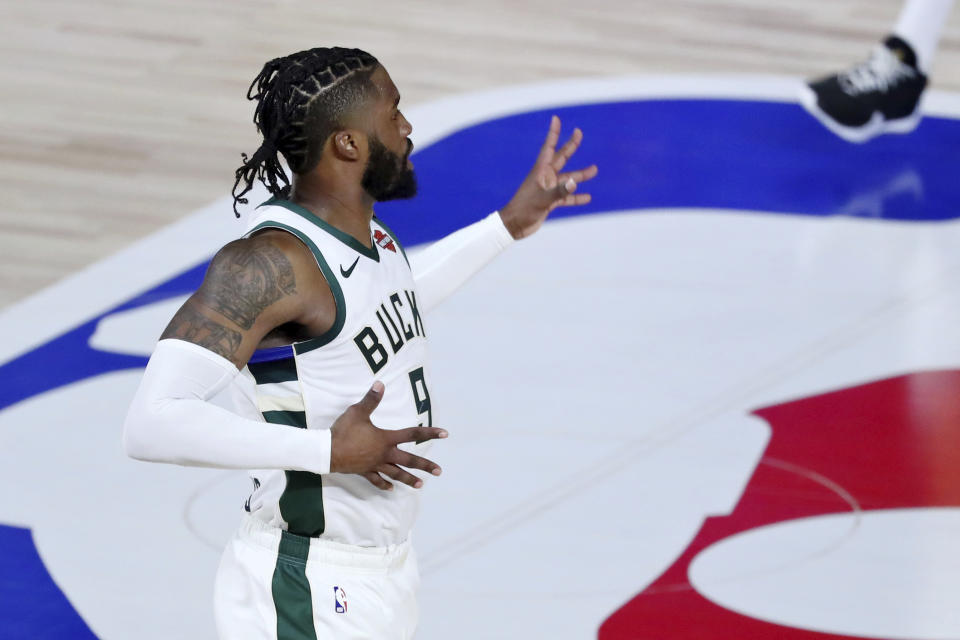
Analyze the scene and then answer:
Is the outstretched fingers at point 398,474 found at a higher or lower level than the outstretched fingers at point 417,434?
lower

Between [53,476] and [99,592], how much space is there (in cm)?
53

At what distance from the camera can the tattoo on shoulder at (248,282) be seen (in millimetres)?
1919

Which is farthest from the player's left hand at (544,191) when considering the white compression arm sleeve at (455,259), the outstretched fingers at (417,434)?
the outstretched fingers at (417,434)

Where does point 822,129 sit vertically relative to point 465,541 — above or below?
above

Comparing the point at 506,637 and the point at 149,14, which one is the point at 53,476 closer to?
the point at 506,637

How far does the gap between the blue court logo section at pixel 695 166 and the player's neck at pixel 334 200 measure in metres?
2.55

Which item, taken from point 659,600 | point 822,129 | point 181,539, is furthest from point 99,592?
point 822,129

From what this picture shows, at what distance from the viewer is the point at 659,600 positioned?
125 inches

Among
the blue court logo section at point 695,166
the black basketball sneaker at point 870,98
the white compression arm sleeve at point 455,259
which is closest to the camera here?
the white compression arm sleeve at point 455,259

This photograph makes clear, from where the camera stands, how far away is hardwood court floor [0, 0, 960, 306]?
208 inches

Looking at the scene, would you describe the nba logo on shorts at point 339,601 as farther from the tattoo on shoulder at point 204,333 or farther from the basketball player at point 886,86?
the basketball player at point 886,86

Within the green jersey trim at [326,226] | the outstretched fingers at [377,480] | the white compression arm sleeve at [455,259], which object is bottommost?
the outstretched fingers at [377,480]

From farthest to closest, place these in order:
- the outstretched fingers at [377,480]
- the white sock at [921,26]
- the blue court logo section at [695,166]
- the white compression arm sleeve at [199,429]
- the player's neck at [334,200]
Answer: the white sock at [921,26] → the blue court logo section at [695,166] → the player's neck at [334,200] → the outstretched fingers at [377,480] → the white compression arm sleeve at [199,429]

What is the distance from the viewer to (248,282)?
1.93 meters
